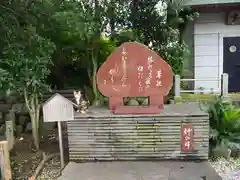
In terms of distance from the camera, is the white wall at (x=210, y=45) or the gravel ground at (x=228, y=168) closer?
the gravel ground at (x=228, y=168)

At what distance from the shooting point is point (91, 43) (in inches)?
279

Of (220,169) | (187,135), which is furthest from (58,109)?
(220,169)

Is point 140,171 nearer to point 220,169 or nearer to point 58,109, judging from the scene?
point 220,169

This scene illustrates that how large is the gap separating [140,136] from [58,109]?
1.27 m

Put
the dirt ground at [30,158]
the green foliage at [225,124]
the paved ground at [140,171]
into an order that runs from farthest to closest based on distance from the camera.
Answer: the green foliage at [225,124]
the dirt ground at [30,158]
the paved ground at [140,171]

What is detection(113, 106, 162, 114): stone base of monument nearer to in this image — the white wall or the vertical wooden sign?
the vertical wooden sign

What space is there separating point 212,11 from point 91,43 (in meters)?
3.39

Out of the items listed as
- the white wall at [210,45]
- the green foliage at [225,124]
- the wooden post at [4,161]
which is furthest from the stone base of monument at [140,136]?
the white wall at [210,45]

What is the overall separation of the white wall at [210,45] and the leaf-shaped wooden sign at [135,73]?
374 centimetres

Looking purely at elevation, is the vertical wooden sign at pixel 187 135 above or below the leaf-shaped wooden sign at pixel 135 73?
below

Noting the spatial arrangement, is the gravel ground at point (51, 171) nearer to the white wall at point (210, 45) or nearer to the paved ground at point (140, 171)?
the paved ground at point (140, 171)

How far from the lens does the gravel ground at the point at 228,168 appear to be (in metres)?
3.95

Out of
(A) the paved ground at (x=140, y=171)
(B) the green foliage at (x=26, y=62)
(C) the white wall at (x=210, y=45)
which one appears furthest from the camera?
(C) the white wall at (x=210, y=45)

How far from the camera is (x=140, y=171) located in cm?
367
